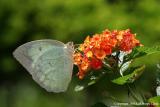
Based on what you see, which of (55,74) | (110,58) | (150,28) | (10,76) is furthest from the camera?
(10,76)

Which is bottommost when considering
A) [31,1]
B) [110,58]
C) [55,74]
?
[31,1]

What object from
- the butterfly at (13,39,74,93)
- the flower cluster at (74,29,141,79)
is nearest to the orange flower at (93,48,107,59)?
the flower cluster at (74,29,141,79)

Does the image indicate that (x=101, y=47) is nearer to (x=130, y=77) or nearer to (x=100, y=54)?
(x=100, y=54)

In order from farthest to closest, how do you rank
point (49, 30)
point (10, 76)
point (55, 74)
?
1. point (10, 76)
2. point (49, 30)
3. point (55, 74)

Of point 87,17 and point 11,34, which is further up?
point 87,17

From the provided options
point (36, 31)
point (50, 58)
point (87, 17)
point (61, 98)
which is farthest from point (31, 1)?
point (50, 58)

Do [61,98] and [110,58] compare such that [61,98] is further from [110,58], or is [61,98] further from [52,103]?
[110,58]

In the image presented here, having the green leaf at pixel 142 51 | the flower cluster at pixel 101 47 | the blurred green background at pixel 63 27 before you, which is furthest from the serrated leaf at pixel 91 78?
the blurred green background at pixel 63 27

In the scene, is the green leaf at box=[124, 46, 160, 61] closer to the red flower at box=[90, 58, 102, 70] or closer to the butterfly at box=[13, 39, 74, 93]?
the red flower at box=[90, 58, 102, 70]
